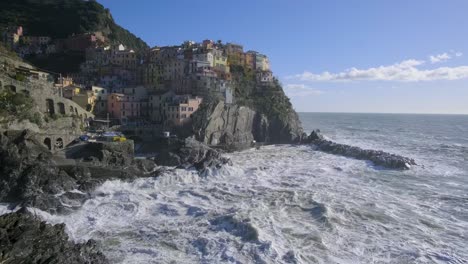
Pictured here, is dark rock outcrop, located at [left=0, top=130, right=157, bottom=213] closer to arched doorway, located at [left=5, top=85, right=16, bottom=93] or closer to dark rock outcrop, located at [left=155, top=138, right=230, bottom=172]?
dark rock outcrop, located at [left=155, top=138, right=230, bottom=172]

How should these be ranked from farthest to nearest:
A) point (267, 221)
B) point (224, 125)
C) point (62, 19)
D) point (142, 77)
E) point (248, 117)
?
point (62, 19) < point (142, 77) < point (248, 117) < point (224, 125) < point (267, 221)

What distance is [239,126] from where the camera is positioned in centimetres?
5966

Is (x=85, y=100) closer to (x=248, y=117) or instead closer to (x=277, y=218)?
(x=248, y=117)

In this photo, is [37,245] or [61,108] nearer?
[37,245]

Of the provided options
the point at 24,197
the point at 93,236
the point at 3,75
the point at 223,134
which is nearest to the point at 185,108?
the point at 223,134

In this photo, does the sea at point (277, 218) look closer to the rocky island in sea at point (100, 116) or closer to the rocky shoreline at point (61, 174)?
the rocky shoreline at point (61, 174)

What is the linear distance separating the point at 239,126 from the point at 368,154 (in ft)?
67.8

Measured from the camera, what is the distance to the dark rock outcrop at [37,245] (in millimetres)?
16047

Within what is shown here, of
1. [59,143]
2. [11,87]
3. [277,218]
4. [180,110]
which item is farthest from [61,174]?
[180,110]

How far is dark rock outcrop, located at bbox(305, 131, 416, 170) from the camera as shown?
44.9 metres

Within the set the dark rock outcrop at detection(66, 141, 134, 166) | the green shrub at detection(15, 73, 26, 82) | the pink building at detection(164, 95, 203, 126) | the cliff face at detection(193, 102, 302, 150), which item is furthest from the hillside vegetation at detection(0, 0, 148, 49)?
the dark rock outcrop at detection(66, 141, 134, 166)

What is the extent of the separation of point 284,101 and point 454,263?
5433 centimetres

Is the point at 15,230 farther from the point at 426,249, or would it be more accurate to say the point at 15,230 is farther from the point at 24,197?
the point at 426,249

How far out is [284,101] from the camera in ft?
235
